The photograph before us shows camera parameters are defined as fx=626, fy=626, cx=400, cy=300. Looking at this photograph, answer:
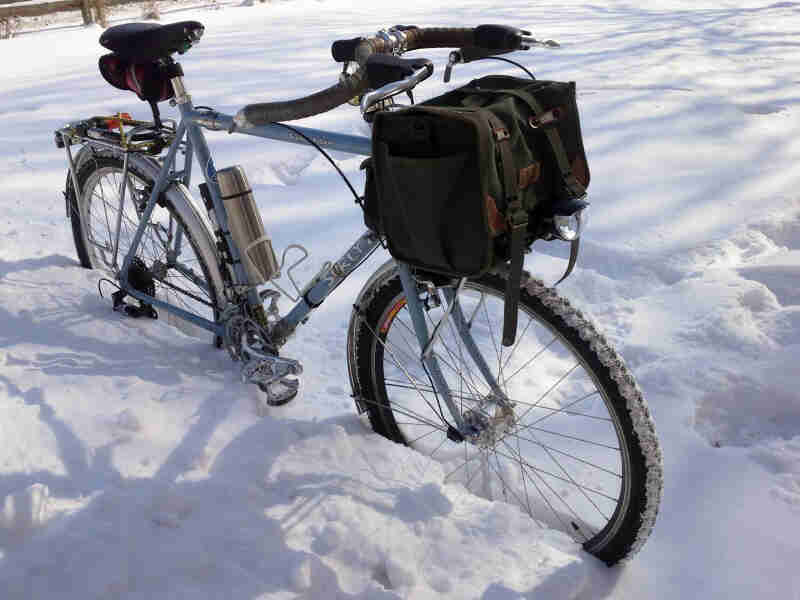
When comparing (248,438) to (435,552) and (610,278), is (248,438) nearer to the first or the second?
(435,552)

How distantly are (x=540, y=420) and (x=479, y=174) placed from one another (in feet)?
3.48

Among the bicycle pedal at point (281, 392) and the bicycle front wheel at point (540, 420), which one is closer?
the bicycle front wheel at point (540, 420)

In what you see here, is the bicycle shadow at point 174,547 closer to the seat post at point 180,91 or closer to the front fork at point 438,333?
the front fork at point 438,333

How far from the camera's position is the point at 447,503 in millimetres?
1714

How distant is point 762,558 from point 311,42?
294 inches

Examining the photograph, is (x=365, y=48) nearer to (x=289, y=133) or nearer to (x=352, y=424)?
(x=289, y=133)

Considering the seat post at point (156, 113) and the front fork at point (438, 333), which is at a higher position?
the seat post at point (156, 113)

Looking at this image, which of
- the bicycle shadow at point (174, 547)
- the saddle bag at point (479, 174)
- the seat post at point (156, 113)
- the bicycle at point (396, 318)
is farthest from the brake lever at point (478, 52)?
the bicycle shadow at point (174, 547)

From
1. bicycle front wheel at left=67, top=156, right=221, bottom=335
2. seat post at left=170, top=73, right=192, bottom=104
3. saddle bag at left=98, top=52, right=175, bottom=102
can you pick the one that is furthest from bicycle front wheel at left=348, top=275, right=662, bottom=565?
saddle bag at left=98, top=52, right=175, bottom=102

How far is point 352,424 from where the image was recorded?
82.4 inches

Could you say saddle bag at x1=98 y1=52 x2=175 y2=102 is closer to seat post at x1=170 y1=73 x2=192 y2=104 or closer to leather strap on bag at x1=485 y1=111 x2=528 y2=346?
seat post at x1=170 y1=73 x2=192 y2=104

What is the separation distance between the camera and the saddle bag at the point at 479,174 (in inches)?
48.5

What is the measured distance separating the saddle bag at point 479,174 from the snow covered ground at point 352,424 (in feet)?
2.23

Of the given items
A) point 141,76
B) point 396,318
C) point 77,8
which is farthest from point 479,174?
point 77,8
